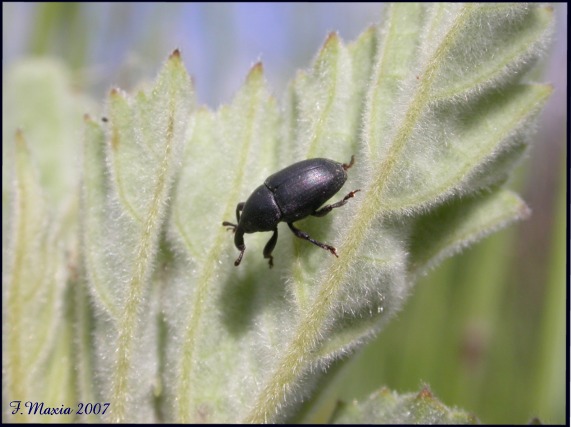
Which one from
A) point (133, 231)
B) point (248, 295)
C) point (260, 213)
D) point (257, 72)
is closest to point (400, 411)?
point (248, 295)

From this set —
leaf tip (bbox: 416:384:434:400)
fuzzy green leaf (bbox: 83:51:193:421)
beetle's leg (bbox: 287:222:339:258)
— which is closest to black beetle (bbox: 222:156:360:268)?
beetle's leg (bbox: 287:222:339:258)

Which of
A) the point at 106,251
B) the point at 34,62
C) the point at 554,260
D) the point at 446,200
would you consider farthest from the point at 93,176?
the point at 554,260

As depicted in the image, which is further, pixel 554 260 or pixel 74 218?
pixel 554 260

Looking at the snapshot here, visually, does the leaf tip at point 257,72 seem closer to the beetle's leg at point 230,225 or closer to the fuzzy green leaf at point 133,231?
the fuzzy green leaf at point 133,231

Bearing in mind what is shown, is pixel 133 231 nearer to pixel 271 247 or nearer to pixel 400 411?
pixel 271 247

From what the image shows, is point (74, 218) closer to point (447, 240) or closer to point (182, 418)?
point (182, 418)

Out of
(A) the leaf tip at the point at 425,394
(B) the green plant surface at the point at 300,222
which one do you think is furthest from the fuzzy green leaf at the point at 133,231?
(A) the leaf tip at the point at 425,394
